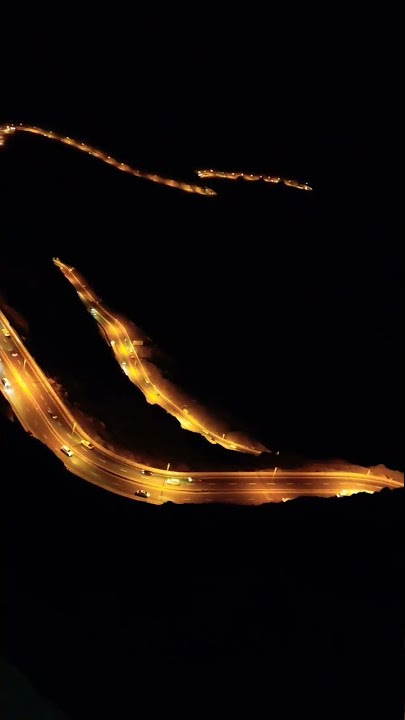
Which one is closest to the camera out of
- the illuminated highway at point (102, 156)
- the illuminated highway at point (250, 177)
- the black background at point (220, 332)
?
the black background at point (220, 332)

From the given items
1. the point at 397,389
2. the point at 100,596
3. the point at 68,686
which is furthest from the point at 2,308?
the point at 397,389

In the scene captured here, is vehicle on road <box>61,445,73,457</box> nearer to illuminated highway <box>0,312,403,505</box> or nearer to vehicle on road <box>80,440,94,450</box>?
illuminated highway <box>0,312,403,505</box>

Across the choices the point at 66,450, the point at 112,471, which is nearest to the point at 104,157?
the point at 66,450

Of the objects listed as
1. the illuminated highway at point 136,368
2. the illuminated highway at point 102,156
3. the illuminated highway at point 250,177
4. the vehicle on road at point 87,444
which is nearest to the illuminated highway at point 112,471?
the vehicle on road at point 87,444

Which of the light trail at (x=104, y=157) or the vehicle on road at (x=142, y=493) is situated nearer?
the vehicle on road at (x=142, y=493)

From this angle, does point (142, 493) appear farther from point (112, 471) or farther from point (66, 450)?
point (66, 450)

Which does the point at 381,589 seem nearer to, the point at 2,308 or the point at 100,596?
the point at 100,596

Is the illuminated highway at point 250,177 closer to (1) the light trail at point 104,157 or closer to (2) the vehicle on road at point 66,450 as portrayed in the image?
(1) the light trail at point 104,157
